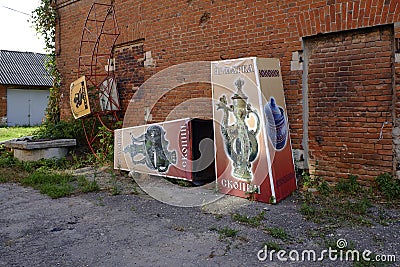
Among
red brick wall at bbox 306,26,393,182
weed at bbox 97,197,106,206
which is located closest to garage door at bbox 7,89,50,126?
weed at bbox 97,197,106,206

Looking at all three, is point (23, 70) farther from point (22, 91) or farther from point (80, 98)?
point (80, 98)

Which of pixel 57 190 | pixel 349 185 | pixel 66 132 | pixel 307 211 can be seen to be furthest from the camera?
pixel 66 132

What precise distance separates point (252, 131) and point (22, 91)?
23.0 meters

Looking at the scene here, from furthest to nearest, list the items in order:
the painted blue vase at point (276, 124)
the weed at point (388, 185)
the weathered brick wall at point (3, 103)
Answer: the weathered brick wall at point (3, 103), the painted blue vase at point (276, 124), the weed at point (388, 185)

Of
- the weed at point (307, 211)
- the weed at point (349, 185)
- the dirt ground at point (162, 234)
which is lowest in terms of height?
the dirt ground at point (162, 234)

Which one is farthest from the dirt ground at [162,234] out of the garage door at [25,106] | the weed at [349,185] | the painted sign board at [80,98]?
the garage door at [25,106]

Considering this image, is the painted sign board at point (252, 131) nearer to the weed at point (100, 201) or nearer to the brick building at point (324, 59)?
the brick building at point (324, 59)

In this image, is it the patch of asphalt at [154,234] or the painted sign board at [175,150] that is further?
the painted sign board at [175,150]

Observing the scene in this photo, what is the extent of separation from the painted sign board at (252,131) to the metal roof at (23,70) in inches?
787

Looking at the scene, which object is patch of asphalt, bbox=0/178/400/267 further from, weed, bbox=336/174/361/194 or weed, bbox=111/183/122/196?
weed, bbox=336/174/361/194

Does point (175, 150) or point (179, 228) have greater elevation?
point (175, 150)

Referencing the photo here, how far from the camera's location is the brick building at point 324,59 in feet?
16.4

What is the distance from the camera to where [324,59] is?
5523mm

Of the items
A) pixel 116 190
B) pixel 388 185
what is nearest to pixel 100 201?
pixel 116 190
